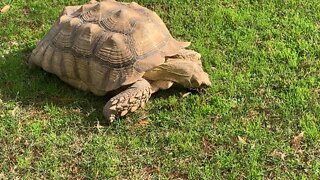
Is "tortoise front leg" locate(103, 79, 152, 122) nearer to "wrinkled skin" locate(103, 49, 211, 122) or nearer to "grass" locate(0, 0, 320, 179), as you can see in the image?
"wrinkled skin" locate(103, 49, 211, 122)

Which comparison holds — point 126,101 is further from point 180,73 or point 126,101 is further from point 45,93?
point 45,93

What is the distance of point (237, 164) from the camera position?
181 inches

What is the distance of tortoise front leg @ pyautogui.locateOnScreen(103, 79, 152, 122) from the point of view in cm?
495

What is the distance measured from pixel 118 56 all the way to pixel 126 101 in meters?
0.46

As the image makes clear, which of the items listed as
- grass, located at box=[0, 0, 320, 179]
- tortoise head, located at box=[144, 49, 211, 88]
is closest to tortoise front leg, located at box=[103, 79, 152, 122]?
grass, located at box=[0, 0, 320, 179]

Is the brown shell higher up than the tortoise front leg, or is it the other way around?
the brown shell

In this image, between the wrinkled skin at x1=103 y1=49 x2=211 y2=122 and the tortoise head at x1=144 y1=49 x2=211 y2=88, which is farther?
the tortoise head at x1=144 y1=49 x2=211 y2=88

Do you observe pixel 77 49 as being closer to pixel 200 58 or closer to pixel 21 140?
pixel 21 140

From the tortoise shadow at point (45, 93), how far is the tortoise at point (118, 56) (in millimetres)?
114

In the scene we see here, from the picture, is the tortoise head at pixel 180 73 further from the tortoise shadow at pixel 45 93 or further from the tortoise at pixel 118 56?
the tortoise shadow at pixel 45 93

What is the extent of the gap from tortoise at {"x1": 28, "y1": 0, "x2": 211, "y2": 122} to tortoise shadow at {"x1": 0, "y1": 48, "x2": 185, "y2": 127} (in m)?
0.11

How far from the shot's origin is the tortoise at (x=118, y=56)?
5039mm

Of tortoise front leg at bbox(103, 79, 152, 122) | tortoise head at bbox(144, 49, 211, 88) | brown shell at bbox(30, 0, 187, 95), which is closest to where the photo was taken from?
tortoise front leg at bbox(103, 79, 152, 122)

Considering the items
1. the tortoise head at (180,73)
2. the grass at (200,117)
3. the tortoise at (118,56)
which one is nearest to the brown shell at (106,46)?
the tortoise at (118,56)
